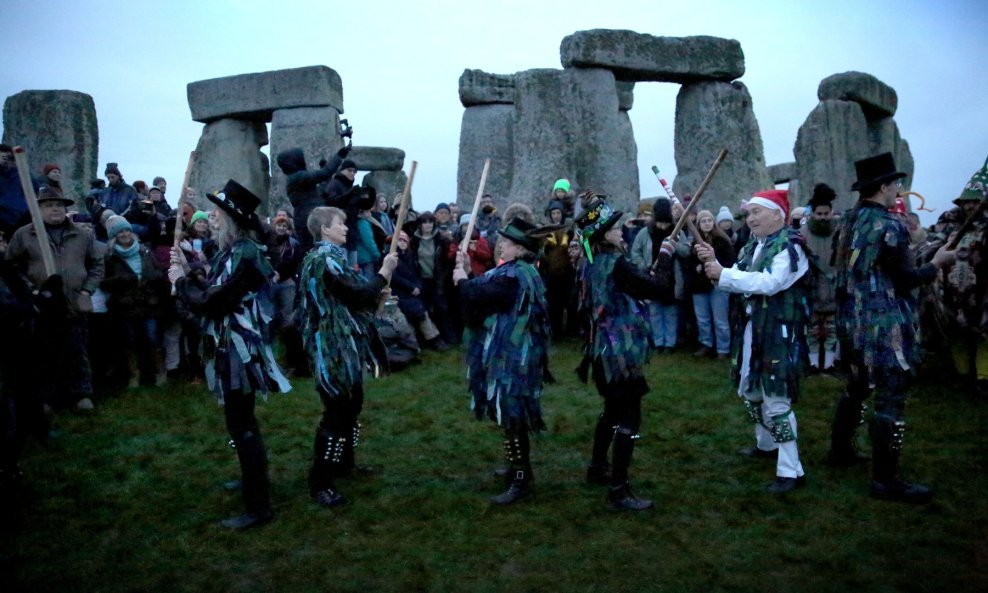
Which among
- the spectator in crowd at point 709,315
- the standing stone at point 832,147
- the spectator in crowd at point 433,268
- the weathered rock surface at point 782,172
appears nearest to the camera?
the spectator in crowd at point 709,315

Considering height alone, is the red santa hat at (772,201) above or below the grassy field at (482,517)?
above

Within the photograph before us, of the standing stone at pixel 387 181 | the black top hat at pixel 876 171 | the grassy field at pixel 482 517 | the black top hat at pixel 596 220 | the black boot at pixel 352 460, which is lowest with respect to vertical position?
the grassy field at pixel 482 517

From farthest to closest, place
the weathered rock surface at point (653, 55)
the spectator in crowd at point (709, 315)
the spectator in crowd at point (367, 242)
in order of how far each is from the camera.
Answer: the weathered rock surface at point (653, 55)
the spectator in crowd at point (709, 315)
the spectator in crowd at point (367, 242)

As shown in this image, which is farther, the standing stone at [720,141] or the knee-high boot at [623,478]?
the standing stone at [720,141]

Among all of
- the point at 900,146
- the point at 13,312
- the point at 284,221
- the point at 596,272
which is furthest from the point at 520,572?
the point at 900,146

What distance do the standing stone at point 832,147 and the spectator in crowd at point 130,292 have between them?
10.6 meters

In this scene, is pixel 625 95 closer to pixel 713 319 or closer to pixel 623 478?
pixel 713 319

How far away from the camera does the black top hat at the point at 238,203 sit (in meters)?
4.94

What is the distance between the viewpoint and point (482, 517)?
5066 millimetres

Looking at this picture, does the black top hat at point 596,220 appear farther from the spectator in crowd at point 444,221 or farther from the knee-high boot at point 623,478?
the spectator in crowd at point 444,221

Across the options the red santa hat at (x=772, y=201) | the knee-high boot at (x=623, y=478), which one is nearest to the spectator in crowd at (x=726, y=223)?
the red santa hat at (x=772, y=201)

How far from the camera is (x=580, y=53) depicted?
11.7 m

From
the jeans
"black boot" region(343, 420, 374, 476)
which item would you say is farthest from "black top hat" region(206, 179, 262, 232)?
the jeans

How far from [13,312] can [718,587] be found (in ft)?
14.3
